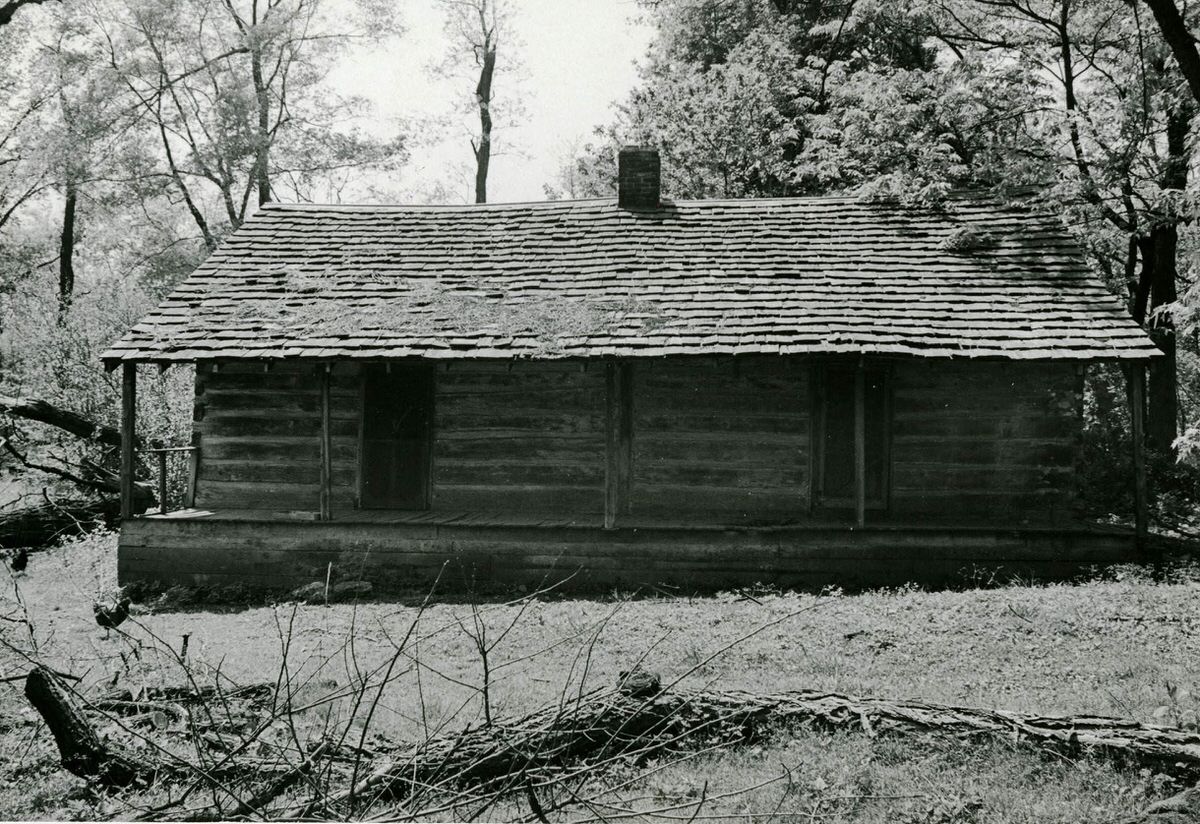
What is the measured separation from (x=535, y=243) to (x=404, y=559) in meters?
6.01

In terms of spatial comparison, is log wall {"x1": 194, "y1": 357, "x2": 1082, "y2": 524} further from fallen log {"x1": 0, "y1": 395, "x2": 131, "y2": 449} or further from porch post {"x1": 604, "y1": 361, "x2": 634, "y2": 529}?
fallen log {"x1": 0, "y1": 395, "x2": 131, "y2": 449}

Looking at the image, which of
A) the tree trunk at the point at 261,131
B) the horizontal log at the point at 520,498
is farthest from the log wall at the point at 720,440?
the tree trunk at the point at 261,131

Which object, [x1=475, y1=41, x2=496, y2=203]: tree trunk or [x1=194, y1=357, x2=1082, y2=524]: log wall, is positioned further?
[x1=475, y1=41, x2=496, y2=203]: tree trunk

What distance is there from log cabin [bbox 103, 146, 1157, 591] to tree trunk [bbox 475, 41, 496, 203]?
10.7m

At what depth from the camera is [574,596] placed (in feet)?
35.2

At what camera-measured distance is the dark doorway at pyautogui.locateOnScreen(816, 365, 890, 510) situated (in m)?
12.4

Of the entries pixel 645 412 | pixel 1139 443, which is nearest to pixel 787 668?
pixel 645 412

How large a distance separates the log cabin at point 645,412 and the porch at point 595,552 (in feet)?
0.10

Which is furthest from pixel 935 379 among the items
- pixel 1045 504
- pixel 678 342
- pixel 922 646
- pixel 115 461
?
pixel 115 461

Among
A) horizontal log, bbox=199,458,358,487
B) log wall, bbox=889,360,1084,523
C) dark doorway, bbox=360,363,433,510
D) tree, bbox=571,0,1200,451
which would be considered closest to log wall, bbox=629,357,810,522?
log wall, bbox=889,360,1084,523

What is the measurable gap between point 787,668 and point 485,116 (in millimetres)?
25403

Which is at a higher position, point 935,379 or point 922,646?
point 935,379

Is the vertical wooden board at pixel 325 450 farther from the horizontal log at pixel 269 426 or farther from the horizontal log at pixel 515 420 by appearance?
the horizontal log at pixel 515 420

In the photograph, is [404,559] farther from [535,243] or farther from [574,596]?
[535,243]
